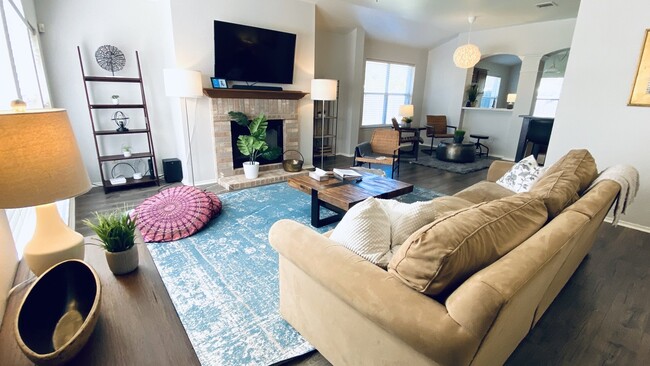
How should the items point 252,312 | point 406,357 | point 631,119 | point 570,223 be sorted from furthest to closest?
point 631,119, point 252,312, point 570,223, point 406,357

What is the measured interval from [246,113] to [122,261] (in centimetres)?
357

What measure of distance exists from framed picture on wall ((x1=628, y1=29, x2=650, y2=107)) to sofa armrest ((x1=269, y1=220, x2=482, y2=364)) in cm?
383

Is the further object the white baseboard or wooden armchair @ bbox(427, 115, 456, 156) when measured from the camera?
wooden armchair @ bbox(427, 115, 456, 156)

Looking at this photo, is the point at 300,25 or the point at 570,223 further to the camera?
the point at 300,25

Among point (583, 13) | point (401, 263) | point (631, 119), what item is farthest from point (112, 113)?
point (631, 119)

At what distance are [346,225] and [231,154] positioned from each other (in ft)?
11.4

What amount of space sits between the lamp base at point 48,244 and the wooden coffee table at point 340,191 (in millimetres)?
1842

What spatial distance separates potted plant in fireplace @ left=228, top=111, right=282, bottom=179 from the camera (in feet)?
14.0

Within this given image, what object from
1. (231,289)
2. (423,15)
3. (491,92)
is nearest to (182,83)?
(231,289)

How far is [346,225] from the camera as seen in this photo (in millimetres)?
1453

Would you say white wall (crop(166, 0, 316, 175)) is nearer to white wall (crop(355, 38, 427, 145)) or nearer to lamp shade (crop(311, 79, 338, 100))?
lamp shade (crop(311, 79, 338, 100))

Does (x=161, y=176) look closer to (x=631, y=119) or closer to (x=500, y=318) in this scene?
(x=500, y=318)

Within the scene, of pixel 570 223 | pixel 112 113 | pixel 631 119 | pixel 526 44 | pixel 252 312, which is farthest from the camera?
pixel 526 44

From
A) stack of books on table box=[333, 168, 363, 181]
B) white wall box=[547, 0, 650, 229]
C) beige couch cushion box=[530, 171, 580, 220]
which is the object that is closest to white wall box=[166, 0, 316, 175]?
stack of books on table box=[333, 168, 363, 181]
